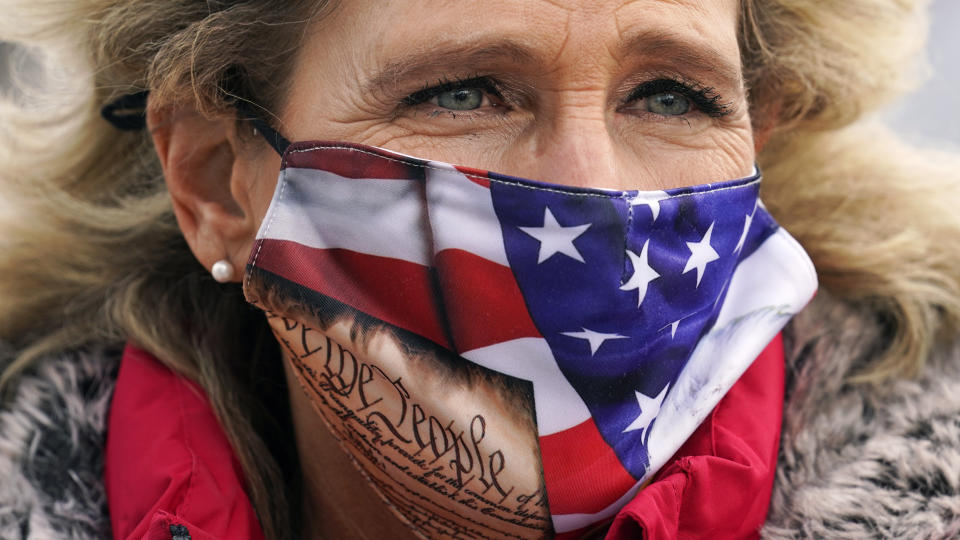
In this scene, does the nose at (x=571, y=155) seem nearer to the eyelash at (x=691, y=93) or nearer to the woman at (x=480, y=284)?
the woman at (x=480, y=284)

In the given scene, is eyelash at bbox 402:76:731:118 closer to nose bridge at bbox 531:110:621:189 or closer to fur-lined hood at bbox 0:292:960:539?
nose bridge at bbox 531:110:621:189

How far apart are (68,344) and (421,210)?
124 cm

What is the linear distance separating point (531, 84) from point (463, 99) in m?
0.14

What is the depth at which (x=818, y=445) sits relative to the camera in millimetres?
2273

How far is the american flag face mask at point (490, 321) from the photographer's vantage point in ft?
6.03

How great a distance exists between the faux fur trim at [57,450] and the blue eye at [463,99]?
1161mm

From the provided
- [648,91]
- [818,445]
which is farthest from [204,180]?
[818,445]

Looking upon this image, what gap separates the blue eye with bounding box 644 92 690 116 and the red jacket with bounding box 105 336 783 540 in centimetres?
58

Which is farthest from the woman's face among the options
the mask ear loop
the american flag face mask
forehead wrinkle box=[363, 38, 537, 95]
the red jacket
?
the mask ear loop

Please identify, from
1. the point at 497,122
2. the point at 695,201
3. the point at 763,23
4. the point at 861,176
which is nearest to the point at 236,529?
the point at 497,122

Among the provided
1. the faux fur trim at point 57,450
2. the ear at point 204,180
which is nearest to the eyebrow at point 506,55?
the ear at point 204,180

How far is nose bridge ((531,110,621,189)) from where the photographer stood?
1.88 metres

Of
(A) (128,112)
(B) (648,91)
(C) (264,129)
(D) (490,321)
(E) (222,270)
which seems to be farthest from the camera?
(A) (128,112)

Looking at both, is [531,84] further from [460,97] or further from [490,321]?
[490,321]
